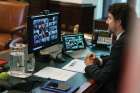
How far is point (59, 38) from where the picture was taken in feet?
8.04

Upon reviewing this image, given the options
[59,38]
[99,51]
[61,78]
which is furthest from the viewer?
[99,51]

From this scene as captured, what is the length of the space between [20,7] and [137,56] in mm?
3627

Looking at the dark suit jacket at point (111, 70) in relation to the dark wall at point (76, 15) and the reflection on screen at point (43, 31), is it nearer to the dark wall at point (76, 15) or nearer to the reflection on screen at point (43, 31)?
the reflection on screen at point (43, 31)

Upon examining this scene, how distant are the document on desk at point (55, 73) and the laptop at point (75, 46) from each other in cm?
45

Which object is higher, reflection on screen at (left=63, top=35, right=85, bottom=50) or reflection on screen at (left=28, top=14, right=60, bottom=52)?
reflection on screen at (left=28, top=14, right=60, bottom=52)

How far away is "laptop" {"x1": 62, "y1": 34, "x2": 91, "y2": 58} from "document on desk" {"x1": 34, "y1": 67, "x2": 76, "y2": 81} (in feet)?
1.48

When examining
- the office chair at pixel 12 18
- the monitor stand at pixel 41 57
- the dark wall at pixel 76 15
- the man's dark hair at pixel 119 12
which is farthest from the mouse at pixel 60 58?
the dark wall at pixel 76 15

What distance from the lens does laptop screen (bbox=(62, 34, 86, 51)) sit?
249 centimetres

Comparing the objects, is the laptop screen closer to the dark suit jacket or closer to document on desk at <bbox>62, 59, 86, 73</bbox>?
document on desk at <bbox>62, 59, 86, 73</bbox>

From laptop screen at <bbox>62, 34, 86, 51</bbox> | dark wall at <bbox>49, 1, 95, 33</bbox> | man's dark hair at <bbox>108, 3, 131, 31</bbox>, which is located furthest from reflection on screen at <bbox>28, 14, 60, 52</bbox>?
dark wall at <bbox>49, 1, 95, 33</bbox>

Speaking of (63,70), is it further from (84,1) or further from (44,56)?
(84,1)

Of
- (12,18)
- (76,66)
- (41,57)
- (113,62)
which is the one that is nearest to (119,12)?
(113,62)

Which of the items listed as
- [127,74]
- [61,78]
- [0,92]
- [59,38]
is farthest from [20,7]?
[127,74]

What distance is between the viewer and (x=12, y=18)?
400 centimetres
